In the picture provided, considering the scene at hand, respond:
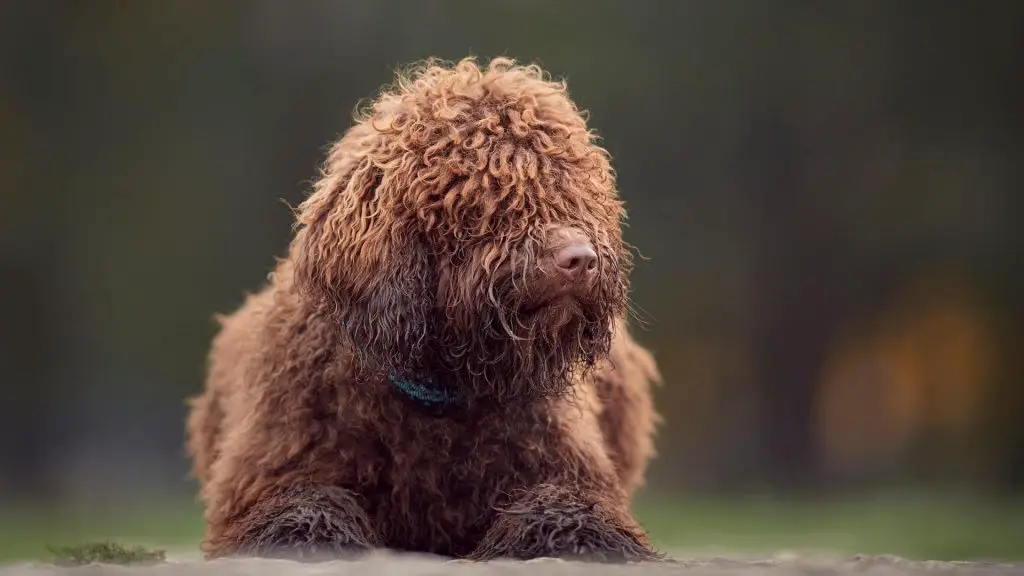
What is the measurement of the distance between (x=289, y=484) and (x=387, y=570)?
1104 millimetres

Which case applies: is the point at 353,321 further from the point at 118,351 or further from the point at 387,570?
the point at 118,351

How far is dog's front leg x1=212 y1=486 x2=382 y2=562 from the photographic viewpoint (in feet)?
14.0

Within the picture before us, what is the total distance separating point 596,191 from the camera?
453 cm

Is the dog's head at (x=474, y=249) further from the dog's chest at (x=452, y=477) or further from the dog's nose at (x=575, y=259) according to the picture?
the dog's chest at (x=452, y=477)

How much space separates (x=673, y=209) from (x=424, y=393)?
31.1ft

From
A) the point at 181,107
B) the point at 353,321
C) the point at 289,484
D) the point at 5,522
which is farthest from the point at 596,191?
the point at 181,107

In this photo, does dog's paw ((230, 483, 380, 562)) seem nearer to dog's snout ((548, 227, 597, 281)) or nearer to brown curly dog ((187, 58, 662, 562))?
brown curly dog ((187, 58, 662, 562))

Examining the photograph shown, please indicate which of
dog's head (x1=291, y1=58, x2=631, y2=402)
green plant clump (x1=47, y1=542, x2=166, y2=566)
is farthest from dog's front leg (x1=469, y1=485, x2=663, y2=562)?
green plant clump (x1=47, y1=542, x2=166, y2=566)

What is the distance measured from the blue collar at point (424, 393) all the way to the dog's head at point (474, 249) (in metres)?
0.07

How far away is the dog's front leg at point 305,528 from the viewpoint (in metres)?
4.25

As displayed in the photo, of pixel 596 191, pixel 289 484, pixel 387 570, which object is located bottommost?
pixel 387 570

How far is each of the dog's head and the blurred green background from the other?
8.63 metres

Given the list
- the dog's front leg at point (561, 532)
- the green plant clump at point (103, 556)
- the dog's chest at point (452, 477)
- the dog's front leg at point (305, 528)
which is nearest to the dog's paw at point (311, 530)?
the dog's front leg at point (305, 528)

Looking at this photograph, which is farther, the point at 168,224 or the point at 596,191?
the point at 168,224
